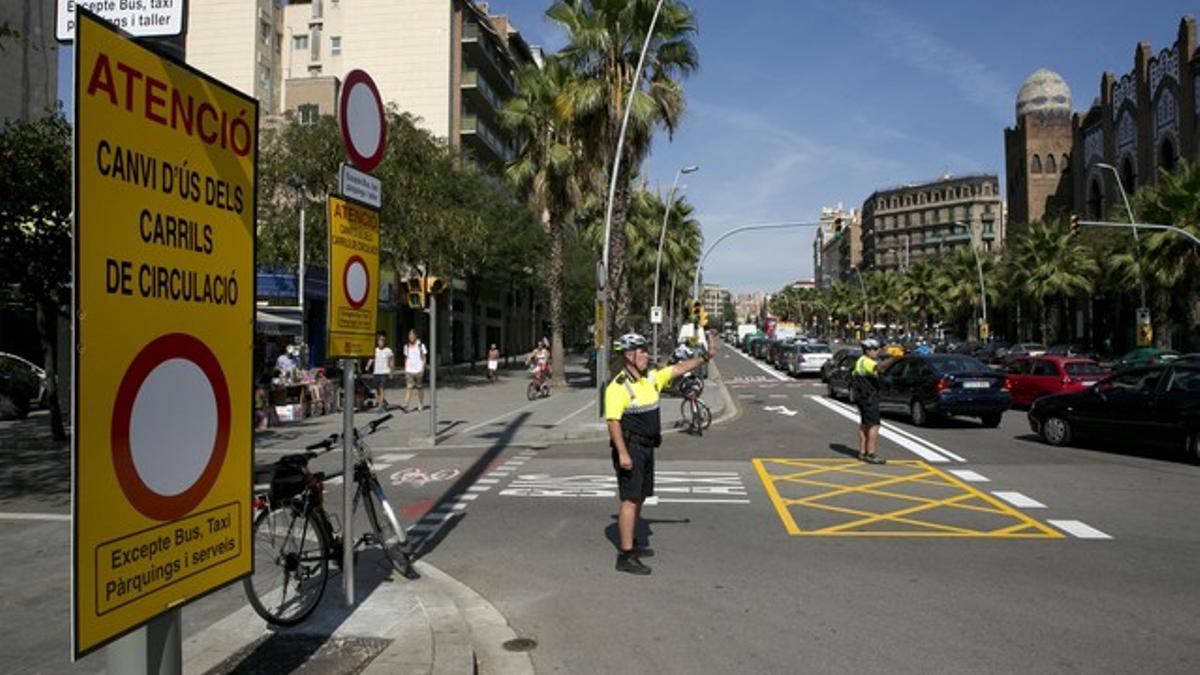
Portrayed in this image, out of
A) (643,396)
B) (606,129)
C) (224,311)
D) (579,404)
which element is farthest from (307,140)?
(224,311)

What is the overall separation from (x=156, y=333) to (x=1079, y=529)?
8.23 meters

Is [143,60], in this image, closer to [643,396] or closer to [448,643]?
[448,643]

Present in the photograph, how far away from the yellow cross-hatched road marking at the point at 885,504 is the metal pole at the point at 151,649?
6.07 metres

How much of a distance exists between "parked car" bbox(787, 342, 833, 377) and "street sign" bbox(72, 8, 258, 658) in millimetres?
36830

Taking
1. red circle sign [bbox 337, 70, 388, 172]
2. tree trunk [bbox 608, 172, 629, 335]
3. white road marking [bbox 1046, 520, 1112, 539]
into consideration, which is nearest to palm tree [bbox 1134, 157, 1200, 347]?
tree trunk [bbox 608, 172, 629, 335]

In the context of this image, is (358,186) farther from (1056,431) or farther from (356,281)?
(1056,431)

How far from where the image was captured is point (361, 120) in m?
5.52

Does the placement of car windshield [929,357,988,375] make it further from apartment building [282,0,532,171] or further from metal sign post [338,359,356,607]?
apartment building [282,0,532,171]

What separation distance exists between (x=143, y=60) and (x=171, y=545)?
1.52 metres

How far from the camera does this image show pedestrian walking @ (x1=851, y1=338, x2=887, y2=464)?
12578 mm

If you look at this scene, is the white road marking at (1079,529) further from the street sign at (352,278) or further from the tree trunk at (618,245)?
the tree trunk at (618,245)

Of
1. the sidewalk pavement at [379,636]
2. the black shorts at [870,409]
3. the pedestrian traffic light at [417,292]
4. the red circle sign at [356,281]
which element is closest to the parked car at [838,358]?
the black shorts at [870,409]

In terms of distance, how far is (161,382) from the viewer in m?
2.71

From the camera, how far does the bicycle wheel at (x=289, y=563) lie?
5109 mm
